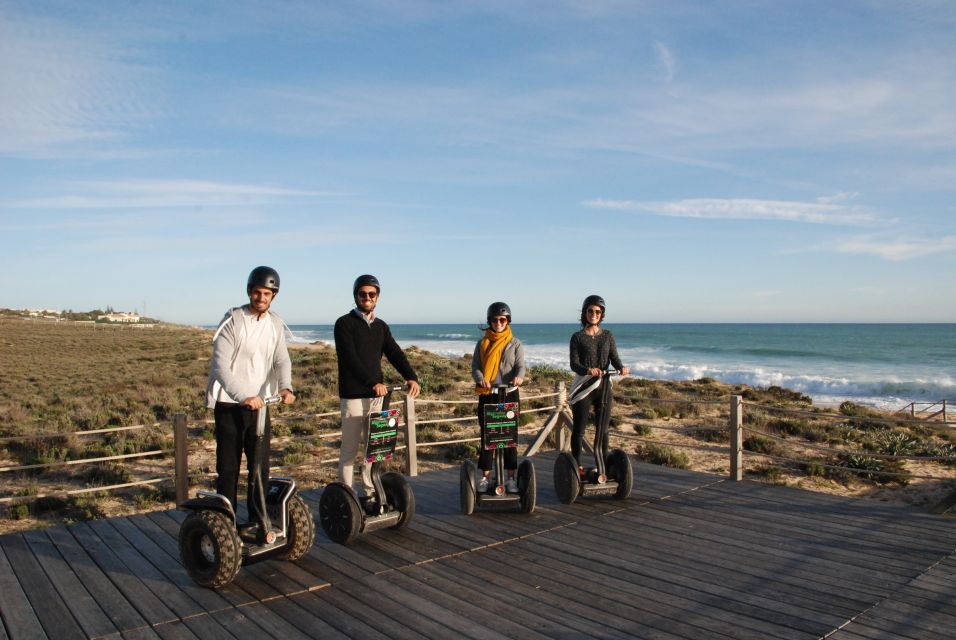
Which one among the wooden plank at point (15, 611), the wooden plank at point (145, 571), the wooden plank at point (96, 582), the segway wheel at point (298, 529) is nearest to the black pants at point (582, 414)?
the segway wheel at point (298, 529)

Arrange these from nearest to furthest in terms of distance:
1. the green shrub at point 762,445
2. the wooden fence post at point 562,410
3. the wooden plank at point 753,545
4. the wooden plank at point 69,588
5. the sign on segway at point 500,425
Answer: the wooden plank at point 69,588 < the wooden plank at point 753,545 < the sign on segway at point 500,425 < the wooden fence post at point 562,410 < the green shrub at point 762,445

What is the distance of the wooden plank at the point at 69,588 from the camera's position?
10.7 feet

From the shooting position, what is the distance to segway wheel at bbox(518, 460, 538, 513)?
203 inches

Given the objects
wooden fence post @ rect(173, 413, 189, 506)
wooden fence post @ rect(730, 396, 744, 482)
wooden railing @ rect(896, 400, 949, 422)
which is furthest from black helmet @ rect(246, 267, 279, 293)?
wooden railing @ rect(896, 400, 949, 422)

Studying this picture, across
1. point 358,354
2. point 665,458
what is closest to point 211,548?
point 358,354

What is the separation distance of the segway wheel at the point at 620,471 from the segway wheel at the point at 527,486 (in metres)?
0.85

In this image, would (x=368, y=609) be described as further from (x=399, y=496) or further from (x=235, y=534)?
(x=399, y=496)

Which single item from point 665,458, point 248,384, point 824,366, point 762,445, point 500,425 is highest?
point 248,384

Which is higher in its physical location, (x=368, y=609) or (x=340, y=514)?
(x=340, y=514)

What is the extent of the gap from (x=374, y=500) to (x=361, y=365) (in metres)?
0.96

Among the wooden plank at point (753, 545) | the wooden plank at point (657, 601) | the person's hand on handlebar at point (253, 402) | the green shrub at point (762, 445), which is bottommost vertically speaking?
the green shrub at point (762, 445)

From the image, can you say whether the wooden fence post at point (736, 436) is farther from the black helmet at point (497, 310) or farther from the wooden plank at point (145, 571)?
the wooden plank at point (145, 571)

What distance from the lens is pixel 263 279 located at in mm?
3848

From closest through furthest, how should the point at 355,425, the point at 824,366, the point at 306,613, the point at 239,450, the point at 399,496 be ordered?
1. the point at 306,613
2. the point at 239,450
3. the point at 355,425
4. the point at 399,496
5. the point at 824,366
